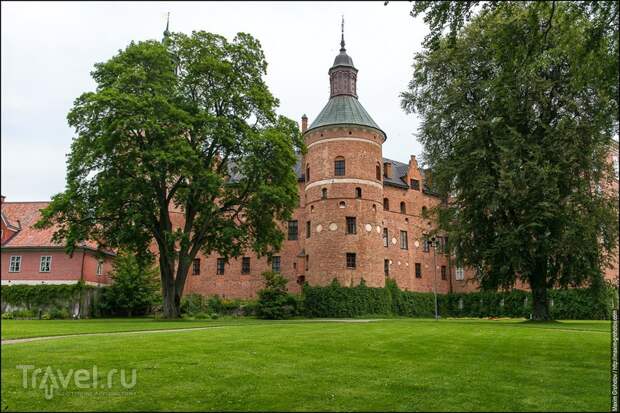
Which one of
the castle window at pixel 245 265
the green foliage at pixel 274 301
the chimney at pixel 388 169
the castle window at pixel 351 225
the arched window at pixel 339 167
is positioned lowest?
the green foliage at pixel 274 301

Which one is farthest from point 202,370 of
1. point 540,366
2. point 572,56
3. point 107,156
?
point 107,156

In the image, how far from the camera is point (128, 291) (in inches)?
1695

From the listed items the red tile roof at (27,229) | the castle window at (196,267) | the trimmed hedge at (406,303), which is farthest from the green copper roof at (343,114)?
the red tile roof at (27,229)

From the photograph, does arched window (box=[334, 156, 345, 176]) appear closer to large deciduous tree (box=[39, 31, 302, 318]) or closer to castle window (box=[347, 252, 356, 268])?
castle window (box=[347, 252, 356, 268])

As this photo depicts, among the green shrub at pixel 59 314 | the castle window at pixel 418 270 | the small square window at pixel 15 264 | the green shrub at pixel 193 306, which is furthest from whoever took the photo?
the castle window at pixel 418 270

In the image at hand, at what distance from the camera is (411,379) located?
358 inches

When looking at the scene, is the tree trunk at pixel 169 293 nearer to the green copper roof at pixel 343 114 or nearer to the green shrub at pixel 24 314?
the green shrub at pixel 24 314

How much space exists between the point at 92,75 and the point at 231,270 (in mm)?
24243

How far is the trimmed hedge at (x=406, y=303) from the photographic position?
4106 centimetres

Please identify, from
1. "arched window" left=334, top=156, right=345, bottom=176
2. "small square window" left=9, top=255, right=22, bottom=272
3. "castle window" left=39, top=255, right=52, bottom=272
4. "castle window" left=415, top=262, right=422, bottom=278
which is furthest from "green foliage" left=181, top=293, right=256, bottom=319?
"castle window" left=415, top=262, right=422, bottom=278

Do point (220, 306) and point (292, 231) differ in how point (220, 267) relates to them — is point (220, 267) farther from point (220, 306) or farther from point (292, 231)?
point (220, 306)

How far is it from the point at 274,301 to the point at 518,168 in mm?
18548

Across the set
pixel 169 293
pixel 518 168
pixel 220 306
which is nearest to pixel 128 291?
pixel 220 306

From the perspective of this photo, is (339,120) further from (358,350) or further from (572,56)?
(358,350)
